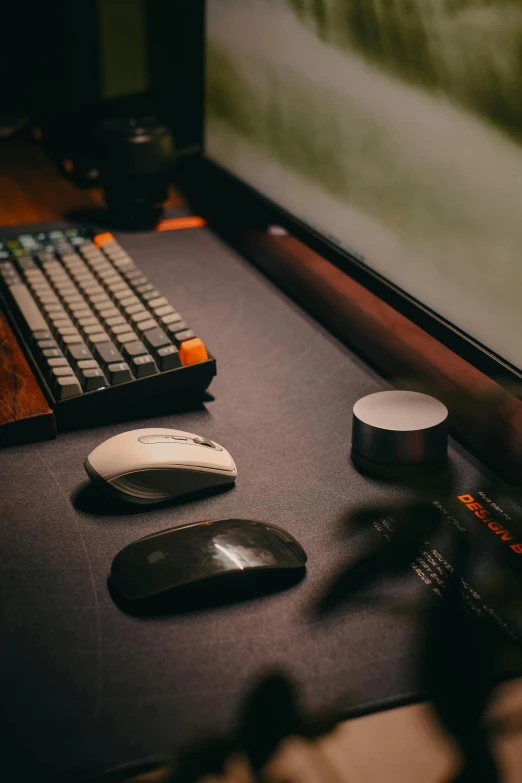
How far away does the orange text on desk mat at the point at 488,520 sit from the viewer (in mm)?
626

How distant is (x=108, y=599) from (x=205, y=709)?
11 centimetres

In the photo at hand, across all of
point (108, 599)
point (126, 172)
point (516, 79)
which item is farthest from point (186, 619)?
point (126, 172)

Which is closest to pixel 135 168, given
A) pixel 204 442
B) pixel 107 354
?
pixel 107 354

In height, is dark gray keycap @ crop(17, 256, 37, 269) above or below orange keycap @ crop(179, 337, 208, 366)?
below

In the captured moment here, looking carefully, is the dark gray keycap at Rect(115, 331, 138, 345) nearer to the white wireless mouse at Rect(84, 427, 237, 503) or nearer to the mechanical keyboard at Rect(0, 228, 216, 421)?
the mechanical keyboard at Rect(0, 228, 216, 421)

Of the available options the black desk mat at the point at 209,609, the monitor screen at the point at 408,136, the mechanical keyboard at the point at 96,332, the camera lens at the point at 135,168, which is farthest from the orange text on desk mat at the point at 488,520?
the camera lens at the point at 135,168

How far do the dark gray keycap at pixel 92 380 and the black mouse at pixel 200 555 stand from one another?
21 cm

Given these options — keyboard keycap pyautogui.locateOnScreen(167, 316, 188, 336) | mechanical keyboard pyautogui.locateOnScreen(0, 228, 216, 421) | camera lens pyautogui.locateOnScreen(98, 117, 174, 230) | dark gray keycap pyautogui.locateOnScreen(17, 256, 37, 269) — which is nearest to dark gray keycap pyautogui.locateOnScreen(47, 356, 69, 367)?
mechanical keyboard pyautogui.locateOnScreen(0, 228, 216, 421)

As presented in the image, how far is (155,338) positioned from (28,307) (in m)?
0.17

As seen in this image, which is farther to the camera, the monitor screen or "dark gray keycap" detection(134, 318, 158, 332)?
"dark gray keycap" detection(134, 318, 158, 332)

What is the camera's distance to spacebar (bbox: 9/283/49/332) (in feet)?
2.74

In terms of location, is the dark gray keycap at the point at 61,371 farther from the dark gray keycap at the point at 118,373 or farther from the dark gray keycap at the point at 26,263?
the dark gray keycap at the point at 26,263

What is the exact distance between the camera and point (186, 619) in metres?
0.54

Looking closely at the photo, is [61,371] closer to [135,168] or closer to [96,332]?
[96,332]
